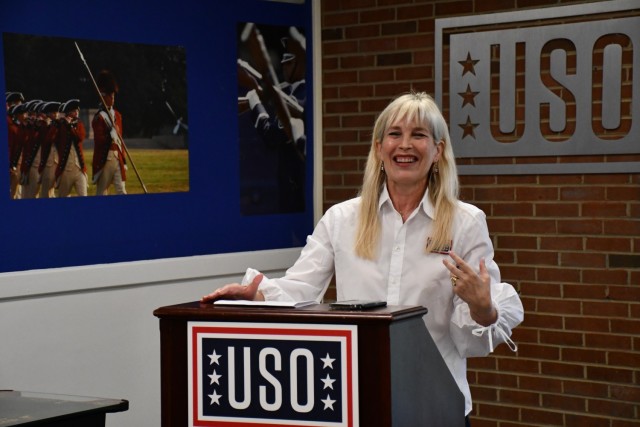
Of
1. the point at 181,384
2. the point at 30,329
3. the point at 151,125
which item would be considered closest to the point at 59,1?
the point at 151,125

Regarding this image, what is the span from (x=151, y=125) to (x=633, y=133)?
2.36m

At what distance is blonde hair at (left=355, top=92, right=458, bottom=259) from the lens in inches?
121

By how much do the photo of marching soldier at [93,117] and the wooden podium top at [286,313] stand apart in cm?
226

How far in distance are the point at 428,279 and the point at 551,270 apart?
2.27 metres

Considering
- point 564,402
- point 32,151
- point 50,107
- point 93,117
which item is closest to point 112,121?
point 93,117

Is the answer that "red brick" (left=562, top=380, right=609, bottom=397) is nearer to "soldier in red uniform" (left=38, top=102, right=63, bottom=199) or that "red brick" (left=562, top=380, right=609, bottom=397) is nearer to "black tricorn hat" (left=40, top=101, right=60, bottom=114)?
"soldier in red uniform" (left=38, top=102, right=63, bottom=199)

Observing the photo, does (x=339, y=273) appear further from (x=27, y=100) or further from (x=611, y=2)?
(x=611, y=2)

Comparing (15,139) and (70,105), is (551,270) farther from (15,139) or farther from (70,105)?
(15,139)

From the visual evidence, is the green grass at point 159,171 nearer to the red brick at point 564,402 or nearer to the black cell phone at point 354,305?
the red brick at point 564,402

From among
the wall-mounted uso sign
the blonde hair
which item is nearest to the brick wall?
the blonde hair

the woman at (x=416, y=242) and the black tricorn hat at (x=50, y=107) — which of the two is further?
the black tricorn hat at (x=50, y=107)

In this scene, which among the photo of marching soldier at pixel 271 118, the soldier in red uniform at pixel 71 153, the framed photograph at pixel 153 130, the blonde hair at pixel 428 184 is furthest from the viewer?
the photo of marching soldier at pixel 271 118

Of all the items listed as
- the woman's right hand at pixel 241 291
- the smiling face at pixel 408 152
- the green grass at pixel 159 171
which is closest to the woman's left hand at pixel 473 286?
the smiling face at pixel 408 152

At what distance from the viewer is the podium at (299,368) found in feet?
8.00
